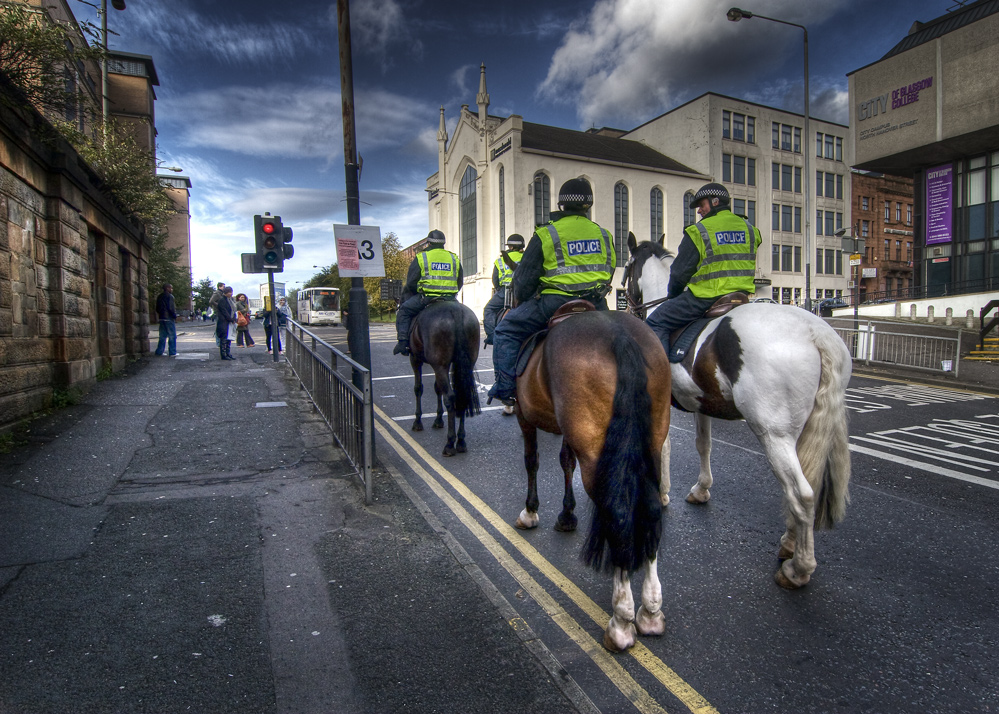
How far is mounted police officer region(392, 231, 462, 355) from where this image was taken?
7.30 m

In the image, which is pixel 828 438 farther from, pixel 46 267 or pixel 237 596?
pixel 46 267

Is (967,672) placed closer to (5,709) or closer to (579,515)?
(579,515)

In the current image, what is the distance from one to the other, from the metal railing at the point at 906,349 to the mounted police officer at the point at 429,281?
11009 millimetres

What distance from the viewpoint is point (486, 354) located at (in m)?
16.3

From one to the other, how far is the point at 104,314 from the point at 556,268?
11091 mm

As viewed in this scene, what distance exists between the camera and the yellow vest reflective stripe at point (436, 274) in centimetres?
729

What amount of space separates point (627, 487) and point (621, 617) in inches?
27.8

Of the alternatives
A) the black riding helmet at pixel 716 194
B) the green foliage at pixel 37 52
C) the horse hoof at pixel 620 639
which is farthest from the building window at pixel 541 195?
the horse hoof at pixel 620 639

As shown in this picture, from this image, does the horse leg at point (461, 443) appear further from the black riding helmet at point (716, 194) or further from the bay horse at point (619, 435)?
the black riding helmet at point (716, 194)


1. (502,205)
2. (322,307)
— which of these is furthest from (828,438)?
(502,205)

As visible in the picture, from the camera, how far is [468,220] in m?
53.6

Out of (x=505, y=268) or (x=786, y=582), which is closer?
(x=786, y=582)

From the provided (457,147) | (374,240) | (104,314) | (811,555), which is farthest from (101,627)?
(457,147)

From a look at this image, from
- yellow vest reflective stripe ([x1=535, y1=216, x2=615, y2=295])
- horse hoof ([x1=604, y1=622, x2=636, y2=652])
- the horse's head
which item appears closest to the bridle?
the horse's head
